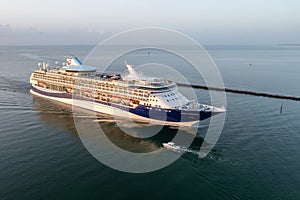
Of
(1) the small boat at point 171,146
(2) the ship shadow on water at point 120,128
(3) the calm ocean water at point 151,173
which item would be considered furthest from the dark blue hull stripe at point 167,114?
(1) the small boat at point 171,146

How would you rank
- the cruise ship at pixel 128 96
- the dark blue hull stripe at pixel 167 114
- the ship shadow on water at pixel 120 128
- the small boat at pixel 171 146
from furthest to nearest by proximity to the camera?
the cruise ship at pixel 128 96 < the dark blue hull stripe at pixel 167 114 < the ship shadow on water at pixel 120 128 < the small boat at pixel 171 146

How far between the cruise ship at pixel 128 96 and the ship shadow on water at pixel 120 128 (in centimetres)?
121

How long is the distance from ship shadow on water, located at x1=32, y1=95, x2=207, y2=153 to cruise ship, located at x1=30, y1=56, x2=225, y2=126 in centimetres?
121

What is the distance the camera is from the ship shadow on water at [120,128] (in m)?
24.5

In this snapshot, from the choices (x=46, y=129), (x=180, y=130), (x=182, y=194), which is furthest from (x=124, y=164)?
(x=46, y=129)

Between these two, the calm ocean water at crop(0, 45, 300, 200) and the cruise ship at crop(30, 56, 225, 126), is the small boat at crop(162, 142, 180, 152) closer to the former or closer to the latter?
the calm ocean water at crop(0, 45, 300, 200)

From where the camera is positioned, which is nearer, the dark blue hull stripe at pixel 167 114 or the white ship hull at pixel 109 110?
the dark blue hull stripe at pixel 167 114

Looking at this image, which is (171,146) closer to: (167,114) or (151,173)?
(151,173)

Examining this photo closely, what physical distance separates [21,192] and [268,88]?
52908 millimetres

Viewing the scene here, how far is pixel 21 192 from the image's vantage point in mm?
16375

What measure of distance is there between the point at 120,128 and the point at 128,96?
5475 mm

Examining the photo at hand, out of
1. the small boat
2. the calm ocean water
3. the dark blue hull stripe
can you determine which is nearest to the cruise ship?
the dark blue hull stripe

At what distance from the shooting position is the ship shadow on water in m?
24.5

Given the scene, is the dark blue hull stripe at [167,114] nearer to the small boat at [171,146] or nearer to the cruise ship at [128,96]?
the cruise ship at [128,96]
